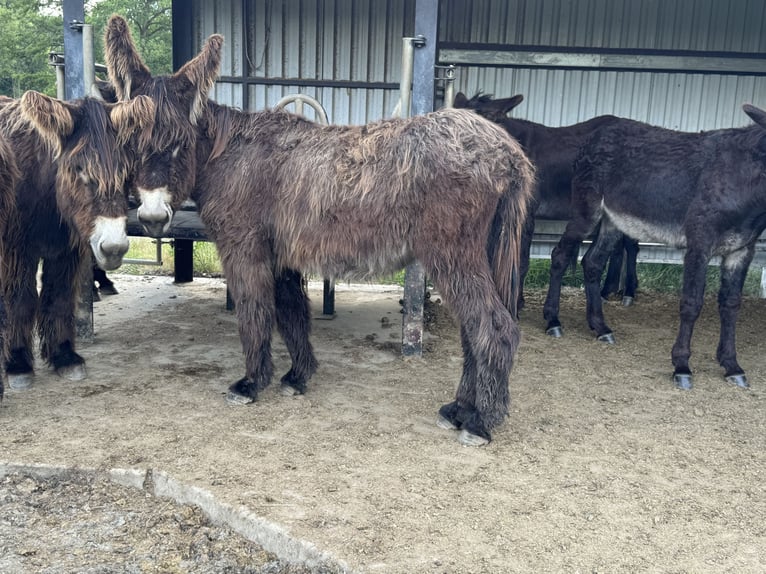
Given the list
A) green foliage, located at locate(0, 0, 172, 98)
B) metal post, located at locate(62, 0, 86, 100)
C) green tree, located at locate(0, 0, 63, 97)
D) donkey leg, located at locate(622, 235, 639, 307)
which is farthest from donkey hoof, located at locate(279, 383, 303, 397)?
green tree, located at locate(0, 0, 63, 97)

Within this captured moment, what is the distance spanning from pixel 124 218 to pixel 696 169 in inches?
165

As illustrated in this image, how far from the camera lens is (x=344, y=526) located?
2.66 m

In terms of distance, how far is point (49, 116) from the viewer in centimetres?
345

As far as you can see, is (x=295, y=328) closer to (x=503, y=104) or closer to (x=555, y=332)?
(x=555, y=332)

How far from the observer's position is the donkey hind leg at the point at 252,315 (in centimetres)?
384

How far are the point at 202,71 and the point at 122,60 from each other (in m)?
0.47

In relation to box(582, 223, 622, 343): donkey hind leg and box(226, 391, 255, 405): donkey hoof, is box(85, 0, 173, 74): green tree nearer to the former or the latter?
box(582, 223, 622, 343): donkey hind leg

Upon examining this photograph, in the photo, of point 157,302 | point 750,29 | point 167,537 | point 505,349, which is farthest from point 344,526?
point 750,29

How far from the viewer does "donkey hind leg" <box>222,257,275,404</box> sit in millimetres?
3842

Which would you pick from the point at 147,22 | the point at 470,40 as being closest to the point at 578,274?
the point at 470,40

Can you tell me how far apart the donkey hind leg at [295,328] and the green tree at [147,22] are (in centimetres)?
1403

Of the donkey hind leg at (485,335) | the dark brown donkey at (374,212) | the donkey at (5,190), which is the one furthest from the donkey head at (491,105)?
the donkey at (5,190)

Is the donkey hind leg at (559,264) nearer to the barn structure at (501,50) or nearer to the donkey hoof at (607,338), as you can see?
the donkey hoof at (607,338)

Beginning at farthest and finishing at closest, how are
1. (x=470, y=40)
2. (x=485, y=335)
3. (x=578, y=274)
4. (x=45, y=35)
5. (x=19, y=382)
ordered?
1. (x=45, y=35)
2. (x=578, y=274)
3. (x=470, y=40)
4. (x=19, y=382)
5. (x=485, y=335)
